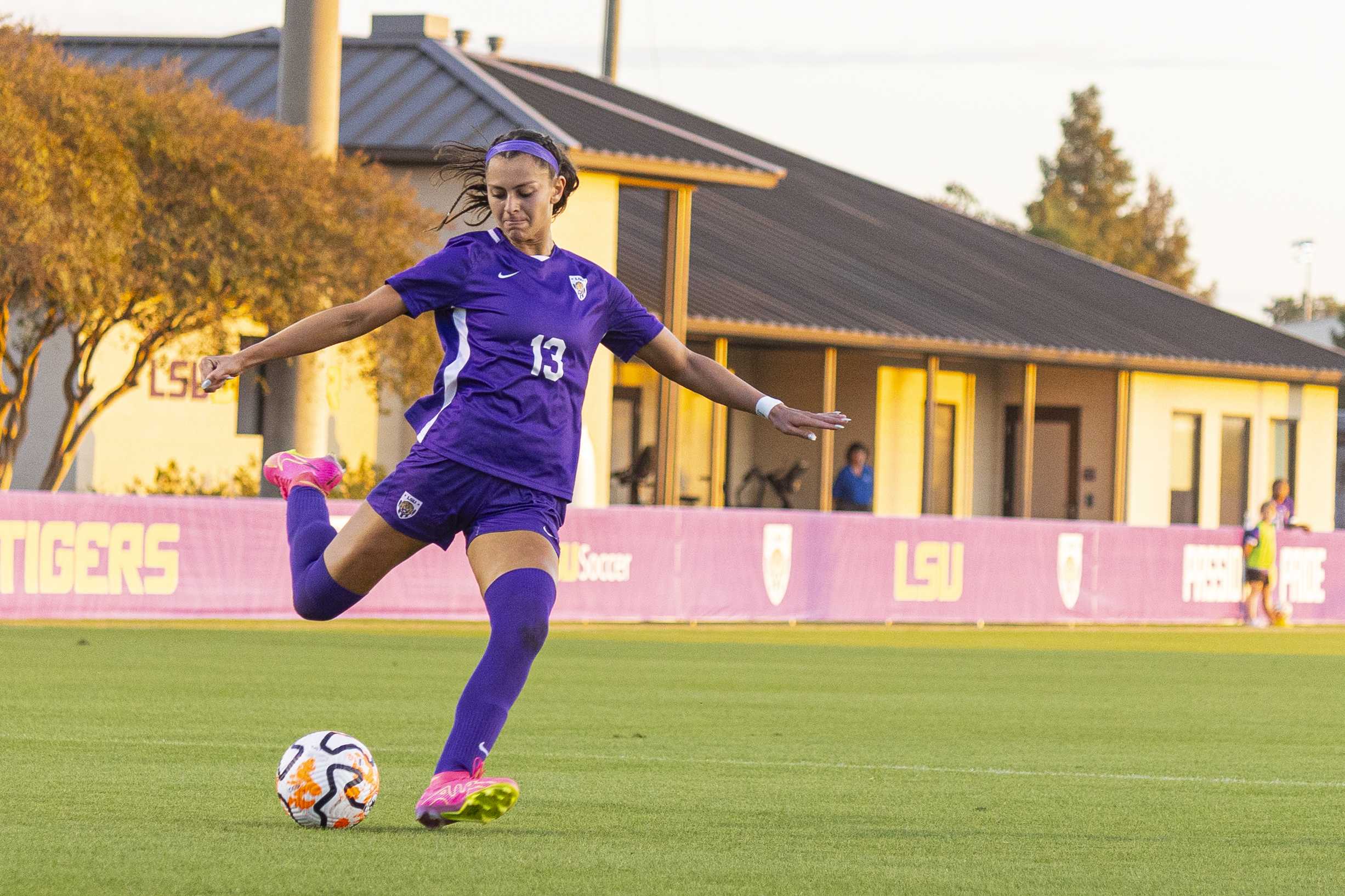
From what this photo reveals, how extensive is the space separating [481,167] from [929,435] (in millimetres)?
28767

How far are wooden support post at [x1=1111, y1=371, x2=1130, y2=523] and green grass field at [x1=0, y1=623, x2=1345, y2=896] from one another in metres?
22.3

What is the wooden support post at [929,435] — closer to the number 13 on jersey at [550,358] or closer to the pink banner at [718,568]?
the pink banner at [718,568]

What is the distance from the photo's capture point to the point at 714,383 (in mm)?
7566

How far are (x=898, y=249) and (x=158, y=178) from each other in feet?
67.9

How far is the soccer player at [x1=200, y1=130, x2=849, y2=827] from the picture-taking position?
6.77m

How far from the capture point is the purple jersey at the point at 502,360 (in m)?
6.90

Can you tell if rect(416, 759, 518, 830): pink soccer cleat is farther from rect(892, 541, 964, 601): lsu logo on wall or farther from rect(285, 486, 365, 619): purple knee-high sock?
rect(892, 541, 964, 601): lsu logo on wall

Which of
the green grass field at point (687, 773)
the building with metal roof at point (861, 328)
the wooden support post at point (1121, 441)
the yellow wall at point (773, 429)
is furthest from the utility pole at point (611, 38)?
the green grass field at point (687, 773)

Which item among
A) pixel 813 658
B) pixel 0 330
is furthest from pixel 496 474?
pixel 0 330

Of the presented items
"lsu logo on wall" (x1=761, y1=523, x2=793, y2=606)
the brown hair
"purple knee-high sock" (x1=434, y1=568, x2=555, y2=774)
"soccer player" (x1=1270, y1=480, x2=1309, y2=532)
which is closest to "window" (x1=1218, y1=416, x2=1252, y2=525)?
"soccer player" (x1=1270, y1=480, x2=1309, y2=532)

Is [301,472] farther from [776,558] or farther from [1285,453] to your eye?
[1285,453]

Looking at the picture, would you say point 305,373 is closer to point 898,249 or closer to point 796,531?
point 796,531

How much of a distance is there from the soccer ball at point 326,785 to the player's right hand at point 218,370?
115cm

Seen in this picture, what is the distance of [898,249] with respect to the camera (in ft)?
137
